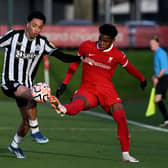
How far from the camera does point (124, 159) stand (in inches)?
459

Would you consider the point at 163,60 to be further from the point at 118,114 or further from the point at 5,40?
the point at 5,40

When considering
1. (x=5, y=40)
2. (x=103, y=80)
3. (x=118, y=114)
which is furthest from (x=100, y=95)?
(x=5, y=40)

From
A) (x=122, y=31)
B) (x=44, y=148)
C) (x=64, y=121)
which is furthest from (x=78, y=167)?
(x=122, y=31)

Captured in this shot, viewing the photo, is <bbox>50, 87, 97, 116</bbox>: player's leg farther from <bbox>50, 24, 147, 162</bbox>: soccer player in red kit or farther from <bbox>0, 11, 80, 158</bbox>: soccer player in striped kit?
<bbox>0, 11, 80, 158</bbox>: soccer player in striped kit

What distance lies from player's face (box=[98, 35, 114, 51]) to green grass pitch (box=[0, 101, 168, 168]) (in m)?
1.55

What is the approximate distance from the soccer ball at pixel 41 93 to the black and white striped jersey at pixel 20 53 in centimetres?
73

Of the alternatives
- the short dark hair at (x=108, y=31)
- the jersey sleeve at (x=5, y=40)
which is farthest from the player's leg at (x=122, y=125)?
the jersey sleeve at (x=5, y=40)

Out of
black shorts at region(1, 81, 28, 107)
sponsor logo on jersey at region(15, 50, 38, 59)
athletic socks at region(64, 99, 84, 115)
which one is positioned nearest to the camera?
athletic socks at region(64, 99, 84, 115)

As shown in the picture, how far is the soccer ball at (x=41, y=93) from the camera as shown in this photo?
11.1 m

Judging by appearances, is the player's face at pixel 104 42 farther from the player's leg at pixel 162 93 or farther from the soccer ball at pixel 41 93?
the player's leg at pixel 162 93

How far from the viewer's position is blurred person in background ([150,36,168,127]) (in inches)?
669

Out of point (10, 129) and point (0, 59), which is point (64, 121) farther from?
point (0, 59)

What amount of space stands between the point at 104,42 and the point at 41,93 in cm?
116

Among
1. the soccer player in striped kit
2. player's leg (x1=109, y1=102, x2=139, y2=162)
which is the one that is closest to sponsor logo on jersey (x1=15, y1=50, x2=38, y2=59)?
the soccer player in striped kit
